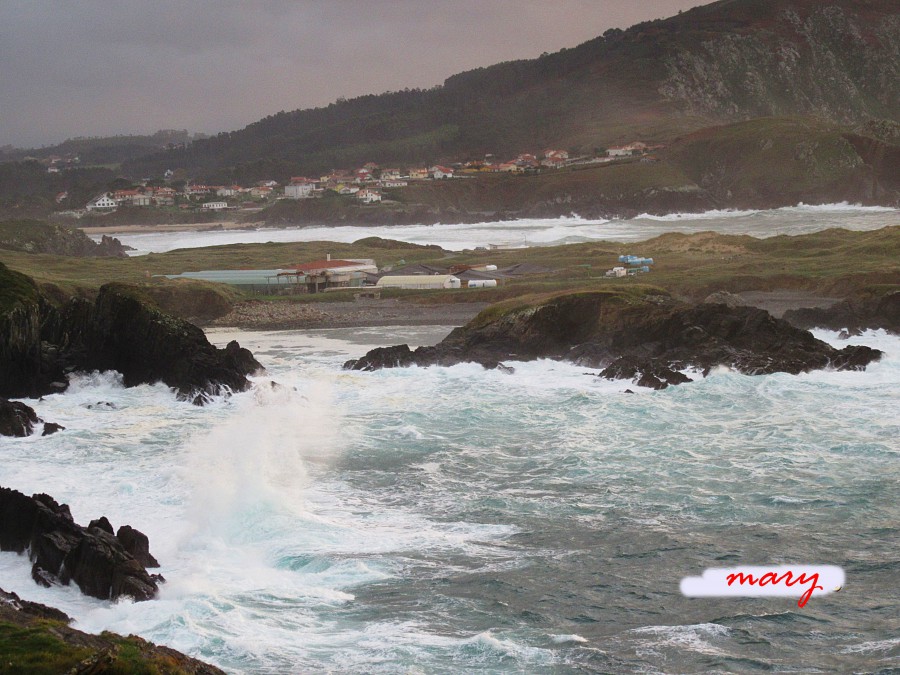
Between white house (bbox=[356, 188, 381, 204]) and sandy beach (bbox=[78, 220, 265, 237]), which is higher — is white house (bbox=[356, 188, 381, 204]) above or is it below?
above

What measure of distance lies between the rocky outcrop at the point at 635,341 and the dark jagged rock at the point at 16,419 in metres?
13.5

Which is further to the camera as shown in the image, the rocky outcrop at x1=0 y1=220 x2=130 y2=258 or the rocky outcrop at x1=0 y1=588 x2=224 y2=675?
the rocky outcrop at x1=0 y1=220 x2=130 y2=258

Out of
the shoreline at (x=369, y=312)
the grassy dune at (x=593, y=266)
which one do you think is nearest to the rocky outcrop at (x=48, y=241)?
the grassy dune at (x=593, y=266)

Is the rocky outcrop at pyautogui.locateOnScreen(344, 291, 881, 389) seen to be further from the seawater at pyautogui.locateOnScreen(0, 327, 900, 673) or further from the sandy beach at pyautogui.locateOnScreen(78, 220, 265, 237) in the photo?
the sandy beach at pyautogui.locateOnScreen(78, 220, 265, 237)

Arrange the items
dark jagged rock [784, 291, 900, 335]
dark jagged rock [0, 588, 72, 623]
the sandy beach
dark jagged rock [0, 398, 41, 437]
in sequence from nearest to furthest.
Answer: dark jagged rock [0, 588, 72, 623] < dark jagged rock [0, 398, 41, 437] < dark jagged rock [784, 291, 900, 335] < the sandy beach

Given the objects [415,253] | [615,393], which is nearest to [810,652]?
[615,393]

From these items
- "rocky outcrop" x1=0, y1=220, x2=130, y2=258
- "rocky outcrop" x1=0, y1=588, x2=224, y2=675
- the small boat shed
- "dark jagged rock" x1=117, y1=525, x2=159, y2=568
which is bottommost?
"dark jagged rock" x1=117, y1=525, x2=159, y2=568

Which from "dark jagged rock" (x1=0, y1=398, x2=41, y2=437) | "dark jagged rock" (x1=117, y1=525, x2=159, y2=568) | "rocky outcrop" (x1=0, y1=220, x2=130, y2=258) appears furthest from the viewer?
"rocky outcrop" (x1=0, y1=220, x2=130, y2=258)

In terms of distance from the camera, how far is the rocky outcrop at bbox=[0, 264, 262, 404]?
34312mm

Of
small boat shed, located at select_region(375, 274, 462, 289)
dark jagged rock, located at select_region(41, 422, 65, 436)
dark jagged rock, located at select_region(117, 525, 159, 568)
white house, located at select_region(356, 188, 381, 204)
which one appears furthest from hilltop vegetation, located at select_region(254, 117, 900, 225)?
dark jagged rock, located at select_region(117, 525, 159, 568)

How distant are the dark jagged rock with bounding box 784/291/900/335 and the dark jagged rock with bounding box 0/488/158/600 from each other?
33319 millimetres

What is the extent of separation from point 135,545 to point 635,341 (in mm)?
25172

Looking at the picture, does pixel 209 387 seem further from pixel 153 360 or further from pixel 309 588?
pixel 309 588

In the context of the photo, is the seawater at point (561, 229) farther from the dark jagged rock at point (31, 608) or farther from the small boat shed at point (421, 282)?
the dark jagged rock at point (31, 608)
